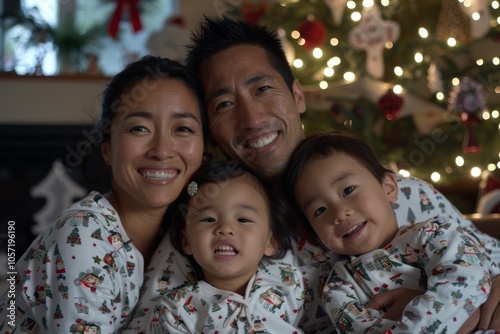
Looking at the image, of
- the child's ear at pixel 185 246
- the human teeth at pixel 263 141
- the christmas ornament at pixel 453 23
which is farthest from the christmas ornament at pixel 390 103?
the child's ear at pixel 185 246

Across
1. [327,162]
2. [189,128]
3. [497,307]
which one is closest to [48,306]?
[189,128]

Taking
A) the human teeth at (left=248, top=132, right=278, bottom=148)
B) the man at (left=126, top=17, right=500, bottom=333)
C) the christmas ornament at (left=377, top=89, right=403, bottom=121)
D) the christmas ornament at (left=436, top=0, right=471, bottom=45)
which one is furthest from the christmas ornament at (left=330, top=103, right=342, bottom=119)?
the human teeth at (left=248, top=132, right=278, bottom=148)

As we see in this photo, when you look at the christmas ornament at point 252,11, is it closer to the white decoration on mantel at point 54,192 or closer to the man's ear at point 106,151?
the white decoration on mantel at point 54,192

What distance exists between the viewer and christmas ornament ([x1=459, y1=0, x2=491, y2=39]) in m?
3.55

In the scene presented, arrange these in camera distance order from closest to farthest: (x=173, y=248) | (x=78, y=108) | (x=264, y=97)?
(x=173, y=248), (x=264, y=97), (x=78, y=108)

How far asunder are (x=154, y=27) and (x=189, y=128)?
11.9 ft

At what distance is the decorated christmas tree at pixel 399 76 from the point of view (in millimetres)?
3619

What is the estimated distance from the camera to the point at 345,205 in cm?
164

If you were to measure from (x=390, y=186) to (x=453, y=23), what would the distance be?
229cm

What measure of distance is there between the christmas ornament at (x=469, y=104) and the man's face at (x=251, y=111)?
1753 millimetres

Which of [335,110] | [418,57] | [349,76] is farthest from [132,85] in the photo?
[418,57]

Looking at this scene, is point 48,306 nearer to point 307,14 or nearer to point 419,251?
point 419,251

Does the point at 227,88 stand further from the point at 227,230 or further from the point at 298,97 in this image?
the point at 227,230

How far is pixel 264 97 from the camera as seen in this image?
1.97 m
